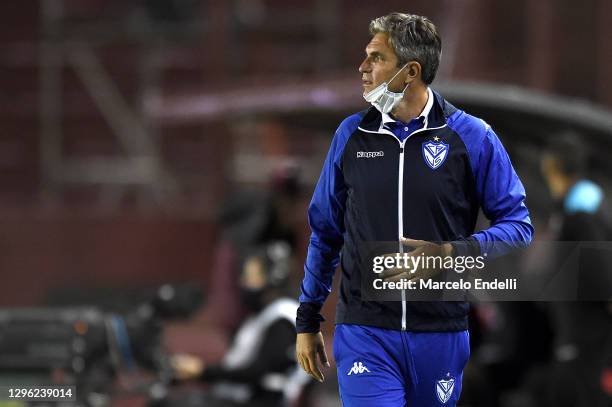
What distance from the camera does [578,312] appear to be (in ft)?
20.5

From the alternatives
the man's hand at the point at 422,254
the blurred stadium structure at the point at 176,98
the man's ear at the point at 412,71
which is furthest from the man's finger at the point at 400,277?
the blurred stadium structure at the point at 176,98

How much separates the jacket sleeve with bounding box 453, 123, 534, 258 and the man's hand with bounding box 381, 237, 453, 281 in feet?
0.39

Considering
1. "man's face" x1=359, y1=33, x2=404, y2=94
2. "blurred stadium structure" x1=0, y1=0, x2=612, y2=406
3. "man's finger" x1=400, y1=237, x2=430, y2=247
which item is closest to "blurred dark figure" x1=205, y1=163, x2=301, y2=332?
"blurred stadium structure" x1=0, y1=0, x2=612, y2=406

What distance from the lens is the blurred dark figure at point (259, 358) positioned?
20.9ft

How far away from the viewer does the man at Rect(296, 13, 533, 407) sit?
388 centimetres

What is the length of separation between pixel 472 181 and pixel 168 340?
19.0 feet

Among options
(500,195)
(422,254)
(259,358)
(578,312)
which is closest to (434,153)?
(500,195)

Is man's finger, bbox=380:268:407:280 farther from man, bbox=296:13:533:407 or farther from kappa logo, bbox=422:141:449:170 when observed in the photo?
kappa logo, bbox=422:141:449:170

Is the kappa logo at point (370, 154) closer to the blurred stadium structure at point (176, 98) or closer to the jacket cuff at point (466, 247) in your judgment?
the jacket cuff at point (466, 247)

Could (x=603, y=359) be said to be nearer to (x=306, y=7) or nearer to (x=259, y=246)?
(x=259, y=246)

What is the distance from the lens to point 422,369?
12.9 ft

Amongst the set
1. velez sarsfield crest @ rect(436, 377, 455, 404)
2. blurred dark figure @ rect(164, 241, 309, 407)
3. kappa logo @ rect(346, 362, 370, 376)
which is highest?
kappa logo @ rect(346, 362, 370, 376)

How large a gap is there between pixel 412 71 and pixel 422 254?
56 cm

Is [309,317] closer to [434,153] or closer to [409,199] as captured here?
[409,199]
